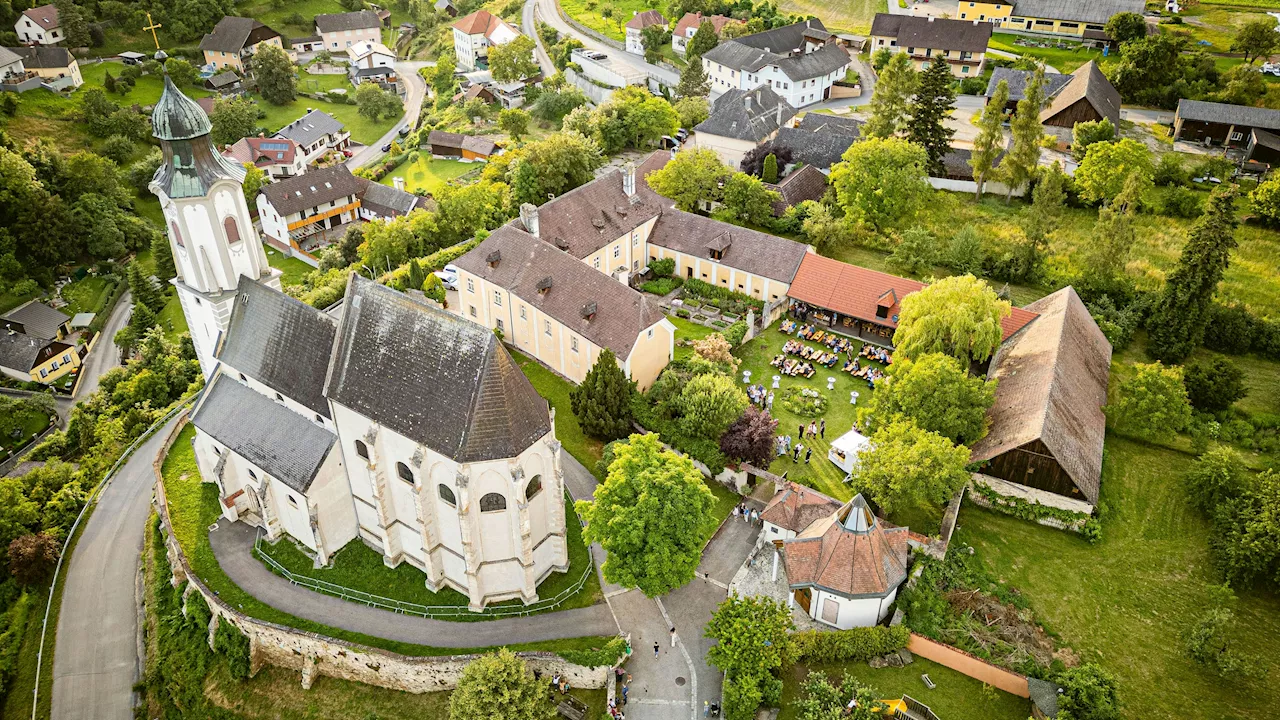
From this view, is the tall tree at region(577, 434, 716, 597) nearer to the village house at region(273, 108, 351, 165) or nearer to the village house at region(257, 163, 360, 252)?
the village house at region(257, 163, 360, 252)

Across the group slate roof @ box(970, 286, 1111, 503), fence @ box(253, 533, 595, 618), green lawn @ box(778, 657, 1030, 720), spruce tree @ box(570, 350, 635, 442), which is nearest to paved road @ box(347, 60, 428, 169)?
spruce tree @ box(570, 350, 635, 442)

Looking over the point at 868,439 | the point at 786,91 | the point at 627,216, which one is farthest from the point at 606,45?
the point at 868,439

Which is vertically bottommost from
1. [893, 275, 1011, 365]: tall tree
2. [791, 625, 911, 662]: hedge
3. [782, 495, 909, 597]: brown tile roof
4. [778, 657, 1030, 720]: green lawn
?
[778, 657, 1030, 720]: green lawn

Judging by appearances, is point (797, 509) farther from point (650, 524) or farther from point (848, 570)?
point (650, 524)

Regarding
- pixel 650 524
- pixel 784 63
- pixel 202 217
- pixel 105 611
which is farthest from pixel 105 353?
pixel 784 63

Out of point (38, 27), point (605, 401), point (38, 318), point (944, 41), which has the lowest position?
point (38, 318)

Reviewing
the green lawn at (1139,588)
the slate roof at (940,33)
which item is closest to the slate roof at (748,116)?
the slate roof at (940,33)
